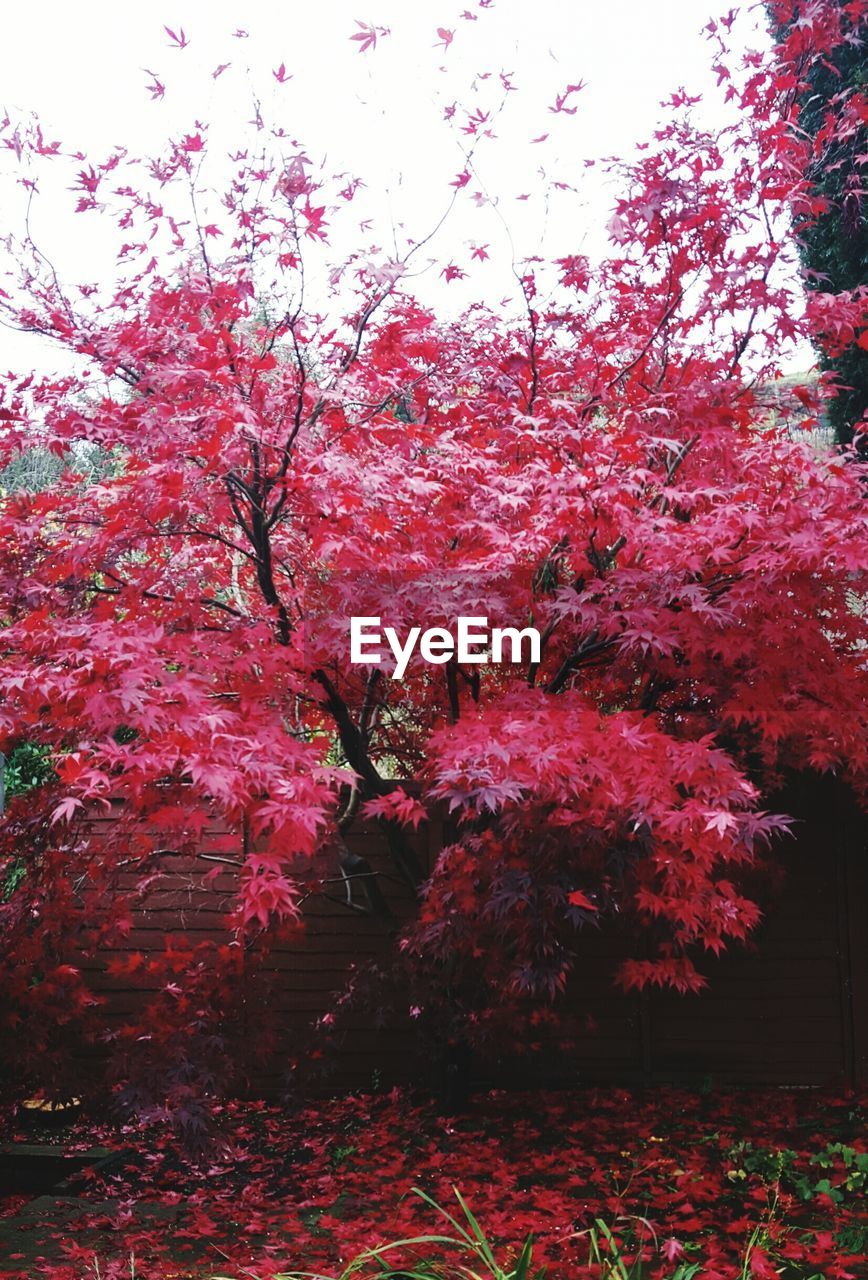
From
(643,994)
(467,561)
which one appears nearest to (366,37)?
(467,561)

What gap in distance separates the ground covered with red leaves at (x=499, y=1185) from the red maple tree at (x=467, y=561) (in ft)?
2.34

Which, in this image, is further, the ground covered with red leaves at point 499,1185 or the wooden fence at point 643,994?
the wooden fence at point 643,994

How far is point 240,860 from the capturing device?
630 centimetres

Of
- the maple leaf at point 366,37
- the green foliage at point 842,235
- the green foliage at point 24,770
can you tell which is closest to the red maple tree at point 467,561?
the maple leaf at point 366,37

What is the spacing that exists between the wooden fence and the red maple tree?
0.86m

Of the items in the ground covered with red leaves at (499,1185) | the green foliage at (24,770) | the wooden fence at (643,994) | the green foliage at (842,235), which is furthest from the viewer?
the green foliage at (842,235)

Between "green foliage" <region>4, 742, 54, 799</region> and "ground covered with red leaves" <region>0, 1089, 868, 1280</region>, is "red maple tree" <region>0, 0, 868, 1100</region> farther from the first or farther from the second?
"green foliage" <region>4, 742, 54, 799</region>

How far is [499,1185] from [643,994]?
72.6 inches

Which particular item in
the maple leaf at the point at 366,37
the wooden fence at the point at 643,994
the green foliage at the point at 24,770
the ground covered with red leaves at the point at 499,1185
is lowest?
the ground covered with red leaves at the point at 499,1185

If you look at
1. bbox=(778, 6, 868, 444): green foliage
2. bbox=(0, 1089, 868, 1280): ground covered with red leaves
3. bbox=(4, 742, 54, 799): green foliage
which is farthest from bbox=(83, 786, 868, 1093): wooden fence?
bbox=(778, 6, 868, 444): green foliage

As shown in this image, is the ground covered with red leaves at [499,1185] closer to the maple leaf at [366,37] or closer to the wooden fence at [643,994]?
the wooden fence at [643,994]

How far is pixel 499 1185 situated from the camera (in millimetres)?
4859

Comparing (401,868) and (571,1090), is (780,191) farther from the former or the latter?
(571,1090)

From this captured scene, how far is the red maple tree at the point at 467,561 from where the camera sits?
13.8ft
